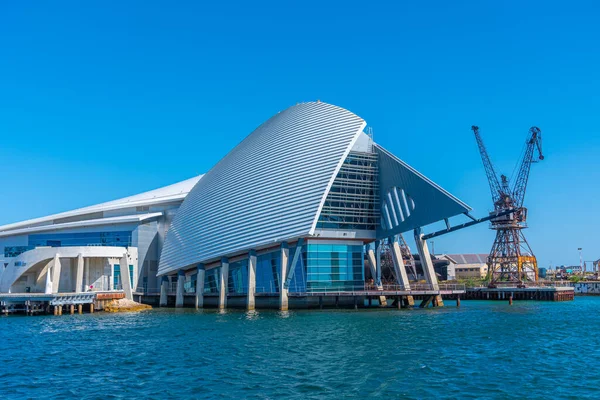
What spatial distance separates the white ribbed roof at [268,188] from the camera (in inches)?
2271

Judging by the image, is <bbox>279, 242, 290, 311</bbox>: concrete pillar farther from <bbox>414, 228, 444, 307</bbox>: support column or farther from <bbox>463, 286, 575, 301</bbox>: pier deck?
<bbox>463, 286, 575, 301</bbox>: pier deck

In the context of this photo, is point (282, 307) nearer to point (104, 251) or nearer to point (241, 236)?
point (241, 236)

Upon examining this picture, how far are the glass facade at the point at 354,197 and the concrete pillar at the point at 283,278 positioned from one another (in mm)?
6202

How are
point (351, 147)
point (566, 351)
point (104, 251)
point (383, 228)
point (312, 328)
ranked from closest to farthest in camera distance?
point (566, 351)
point (312, 328)
point (351, 147)
point (383, 228)
point (104, 251)

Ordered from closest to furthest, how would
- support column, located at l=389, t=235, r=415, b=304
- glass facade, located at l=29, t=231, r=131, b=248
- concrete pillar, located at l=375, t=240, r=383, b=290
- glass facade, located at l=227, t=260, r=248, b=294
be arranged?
support column, located at l=389, t=235, r=415, b=304, glass facade, located at l=227, t=260, r=248, b=294, concrete pillar, located at l=375, t=240, r=383, b=290, glass facade, located at l=29, t=231, r=131, b=248

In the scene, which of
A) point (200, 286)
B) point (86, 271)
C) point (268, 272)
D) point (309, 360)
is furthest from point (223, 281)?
point (309, 360)

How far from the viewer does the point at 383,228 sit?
6500 cm

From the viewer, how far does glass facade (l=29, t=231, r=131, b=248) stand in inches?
3059

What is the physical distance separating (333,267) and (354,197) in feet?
26.8

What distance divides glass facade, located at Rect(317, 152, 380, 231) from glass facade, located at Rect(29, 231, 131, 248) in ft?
98.1

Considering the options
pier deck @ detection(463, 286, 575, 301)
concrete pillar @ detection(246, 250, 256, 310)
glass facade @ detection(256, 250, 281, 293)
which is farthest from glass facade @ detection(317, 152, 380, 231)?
pier deck @ detection(463, 286, 575, 301)

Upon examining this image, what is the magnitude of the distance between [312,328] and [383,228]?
2778 centimetres

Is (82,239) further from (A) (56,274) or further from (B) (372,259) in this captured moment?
(B) (372,259)

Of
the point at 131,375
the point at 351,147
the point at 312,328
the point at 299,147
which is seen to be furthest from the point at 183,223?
the point at 131,375
